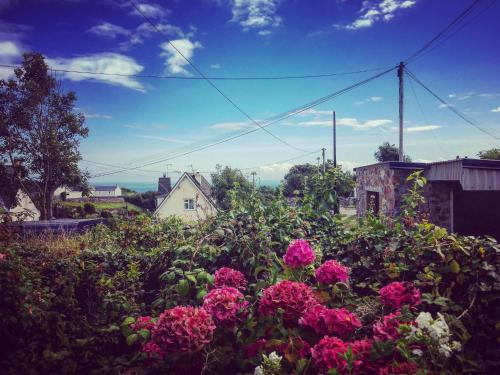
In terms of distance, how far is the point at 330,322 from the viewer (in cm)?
141

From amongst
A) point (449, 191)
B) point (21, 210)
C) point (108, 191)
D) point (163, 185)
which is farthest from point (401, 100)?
point (108, 191)

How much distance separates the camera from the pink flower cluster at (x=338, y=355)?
A: 121 centimetres

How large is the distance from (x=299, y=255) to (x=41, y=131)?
2413 cm

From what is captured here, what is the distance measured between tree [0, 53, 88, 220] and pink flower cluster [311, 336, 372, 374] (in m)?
23.3

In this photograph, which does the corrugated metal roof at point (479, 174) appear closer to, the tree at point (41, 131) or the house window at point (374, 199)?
the house window at point (374, 199)

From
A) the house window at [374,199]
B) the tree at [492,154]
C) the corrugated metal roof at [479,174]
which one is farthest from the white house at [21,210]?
the tree at [492,154]

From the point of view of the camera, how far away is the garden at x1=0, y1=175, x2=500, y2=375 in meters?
1.30

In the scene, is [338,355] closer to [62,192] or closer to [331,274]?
[331,274]

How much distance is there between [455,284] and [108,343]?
227cm

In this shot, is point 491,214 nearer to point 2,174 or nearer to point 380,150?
point 380,150

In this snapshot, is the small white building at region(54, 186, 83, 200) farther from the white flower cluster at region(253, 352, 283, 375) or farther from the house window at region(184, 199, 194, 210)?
the white flower cluster at region(253, 352, 283, 375)

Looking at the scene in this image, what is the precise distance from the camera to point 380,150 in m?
30.2

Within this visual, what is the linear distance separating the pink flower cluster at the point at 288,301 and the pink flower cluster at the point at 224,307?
0.15 metres

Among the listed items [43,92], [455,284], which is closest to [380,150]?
[43,92]
